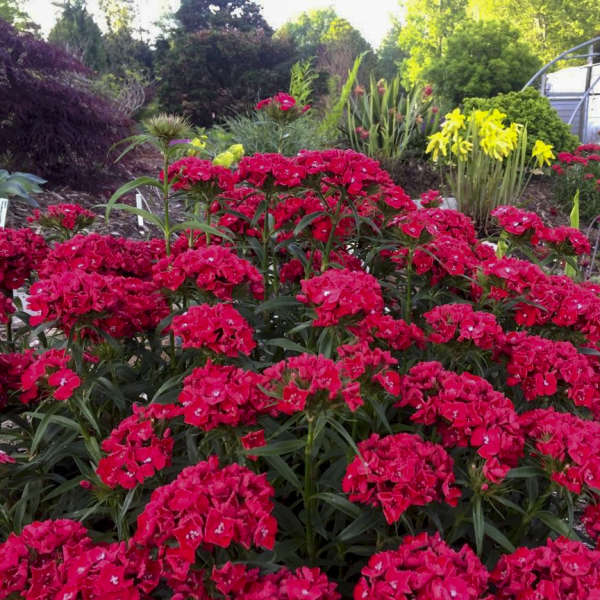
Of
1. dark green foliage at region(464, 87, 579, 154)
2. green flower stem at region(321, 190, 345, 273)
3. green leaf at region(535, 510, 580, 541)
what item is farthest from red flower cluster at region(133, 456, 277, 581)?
dark green foliage at region(464, 87, 579, 154)

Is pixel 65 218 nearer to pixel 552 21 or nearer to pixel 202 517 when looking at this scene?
pixel 202 517

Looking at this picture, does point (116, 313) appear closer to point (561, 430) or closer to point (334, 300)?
point (334, 300)

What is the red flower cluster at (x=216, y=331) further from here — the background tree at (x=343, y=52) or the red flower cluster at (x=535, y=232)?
the background tree at (x=343, y=52)

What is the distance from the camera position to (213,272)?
170 cm

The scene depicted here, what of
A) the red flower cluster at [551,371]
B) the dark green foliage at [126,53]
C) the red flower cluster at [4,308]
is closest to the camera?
the red flower cluster at [551,371]

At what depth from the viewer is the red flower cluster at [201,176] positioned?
7.04 feet

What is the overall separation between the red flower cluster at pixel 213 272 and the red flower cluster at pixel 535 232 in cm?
117

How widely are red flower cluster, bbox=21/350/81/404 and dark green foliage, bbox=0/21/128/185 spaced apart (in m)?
5.80

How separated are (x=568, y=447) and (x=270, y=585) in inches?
28.7

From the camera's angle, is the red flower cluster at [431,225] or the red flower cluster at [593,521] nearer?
the red flower cluster at [593,521]

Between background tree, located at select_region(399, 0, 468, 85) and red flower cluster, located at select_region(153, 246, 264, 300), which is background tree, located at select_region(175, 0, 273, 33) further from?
red flower cluster, located at select_region(153, 246, 264, 300)

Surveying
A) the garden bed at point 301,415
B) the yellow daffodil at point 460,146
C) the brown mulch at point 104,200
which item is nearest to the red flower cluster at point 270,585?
the garden bed at point 301,415

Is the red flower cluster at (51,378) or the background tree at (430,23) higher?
the background tree at (430,23)

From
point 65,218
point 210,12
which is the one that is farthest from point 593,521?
point 210,12
